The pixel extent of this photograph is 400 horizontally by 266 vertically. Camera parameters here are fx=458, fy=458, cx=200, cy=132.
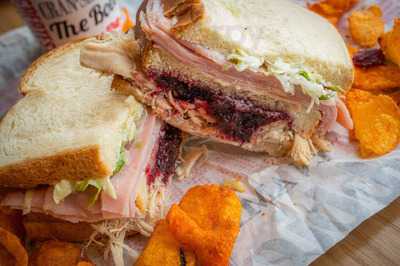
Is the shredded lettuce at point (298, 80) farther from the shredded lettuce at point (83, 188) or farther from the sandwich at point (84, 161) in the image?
the shredded lettuce at point (83, 188)

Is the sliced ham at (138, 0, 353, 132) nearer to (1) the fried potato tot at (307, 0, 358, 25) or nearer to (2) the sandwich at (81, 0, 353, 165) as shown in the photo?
(2) the sandwich at (81, 0, 353, 165)

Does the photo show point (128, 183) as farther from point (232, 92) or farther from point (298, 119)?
point (298, 119)

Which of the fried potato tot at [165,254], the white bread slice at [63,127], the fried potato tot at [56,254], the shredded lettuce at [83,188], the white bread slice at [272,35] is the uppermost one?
the white bread slice at [272,35]

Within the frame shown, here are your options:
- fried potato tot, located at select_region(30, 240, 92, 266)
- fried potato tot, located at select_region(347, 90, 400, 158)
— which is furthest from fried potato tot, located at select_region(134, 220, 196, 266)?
fried potato tot, located at select_region(347, 90, 400, 158)

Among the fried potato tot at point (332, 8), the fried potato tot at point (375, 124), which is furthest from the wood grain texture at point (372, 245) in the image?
the fried potato tot at point (332, 8)

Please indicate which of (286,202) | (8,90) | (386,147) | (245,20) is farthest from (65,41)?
(386,147)

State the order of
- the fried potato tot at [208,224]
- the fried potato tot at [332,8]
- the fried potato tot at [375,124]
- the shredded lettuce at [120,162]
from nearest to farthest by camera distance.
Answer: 1. the fried potato tot at [208,224]
2. the shredded lettuce at [120,162]
3. the fried potato tot at [375,124]
4. the fried potato tot at [332,8]

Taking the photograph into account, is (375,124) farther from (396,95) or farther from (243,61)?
(243,61)
